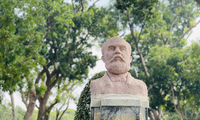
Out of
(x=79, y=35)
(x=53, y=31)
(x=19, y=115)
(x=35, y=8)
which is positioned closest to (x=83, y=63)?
(x=79, y=35)

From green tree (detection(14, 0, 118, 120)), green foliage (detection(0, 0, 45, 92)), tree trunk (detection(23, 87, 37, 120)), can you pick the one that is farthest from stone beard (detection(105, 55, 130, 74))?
tree trunk (detection(23, 87, 37, 120))

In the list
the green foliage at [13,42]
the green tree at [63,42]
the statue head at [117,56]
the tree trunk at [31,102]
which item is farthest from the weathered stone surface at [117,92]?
the tree trunk at [31,102]

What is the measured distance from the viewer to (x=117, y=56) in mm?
4688

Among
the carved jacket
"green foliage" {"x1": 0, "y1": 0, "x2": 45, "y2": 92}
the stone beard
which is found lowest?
the carved jacket

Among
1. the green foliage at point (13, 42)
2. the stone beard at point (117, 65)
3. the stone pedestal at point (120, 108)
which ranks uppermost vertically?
the green foliage at point (13, 42)

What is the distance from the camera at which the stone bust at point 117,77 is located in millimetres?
4438

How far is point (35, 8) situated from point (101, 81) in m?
6.10

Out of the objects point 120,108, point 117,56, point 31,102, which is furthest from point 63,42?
point 120,108

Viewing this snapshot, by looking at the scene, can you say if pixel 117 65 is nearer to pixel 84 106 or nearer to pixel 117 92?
pixel 117 92

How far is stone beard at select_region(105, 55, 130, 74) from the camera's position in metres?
4.67

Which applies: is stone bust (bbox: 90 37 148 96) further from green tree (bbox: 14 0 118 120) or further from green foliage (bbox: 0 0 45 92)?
green tree (bbox: 14 0 118 120)

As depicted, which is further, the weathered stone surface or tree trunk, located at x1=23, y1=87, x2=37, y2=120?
tree trunk, located at x1=23, y1=87, x2=37, y2=120

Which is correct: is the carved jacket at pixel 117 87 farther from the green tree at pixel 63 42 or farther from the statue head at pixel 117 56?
the green tree at pixel 63 42

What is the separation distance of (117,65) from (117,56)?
0.65ft
